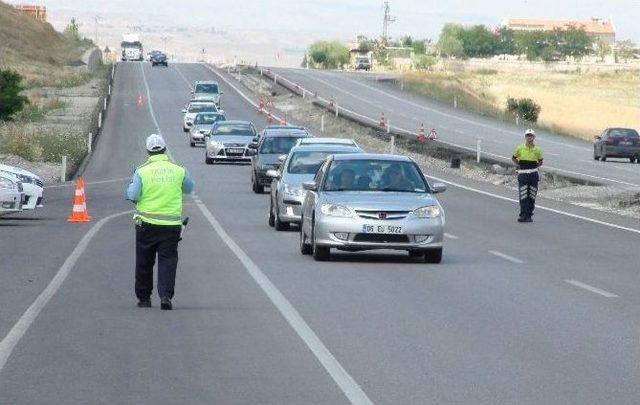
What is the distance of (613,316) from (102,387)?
20.8 feet

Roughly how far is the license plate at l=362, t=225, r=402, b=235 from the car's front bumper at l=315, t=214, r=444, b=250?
0.03 m

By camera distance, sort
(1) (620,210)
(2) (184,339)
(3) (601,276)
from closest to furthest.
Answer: (2) (184,339) < (3) (601,276) < (1) (620,210)

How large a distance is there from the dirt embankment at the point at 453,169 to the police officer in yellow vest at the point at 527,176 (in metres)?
4.10

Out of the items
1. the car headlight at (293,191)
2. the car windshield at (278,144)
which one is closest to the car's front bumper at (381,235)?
the car headlight at (293,191)

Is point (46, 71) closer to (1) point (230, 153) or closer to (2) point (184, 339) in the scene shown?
(1) point (230, 153)

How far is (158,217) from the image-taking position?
15484 millimetres

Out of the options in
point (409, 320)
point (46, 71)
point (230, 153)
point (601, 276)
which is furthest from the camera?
point (46, 71)

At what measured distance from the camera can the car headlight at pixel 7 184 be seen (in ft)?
94.6

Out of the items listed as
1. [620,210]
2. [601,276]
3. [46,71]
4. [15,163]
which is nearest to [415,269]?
[601,276]

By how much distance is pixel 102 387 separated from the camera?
10.7m

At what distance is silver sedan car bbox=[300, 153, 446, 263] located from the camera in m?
21.2

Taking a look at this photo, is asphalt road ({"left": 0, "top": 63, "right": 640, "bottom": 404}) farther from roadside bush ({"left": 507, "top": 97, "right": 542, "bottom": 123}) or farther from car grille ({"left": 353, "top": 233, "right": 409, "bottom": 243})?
roadside bush ({"left": 507, "top": 97, "right": 542, "bottom": 123})

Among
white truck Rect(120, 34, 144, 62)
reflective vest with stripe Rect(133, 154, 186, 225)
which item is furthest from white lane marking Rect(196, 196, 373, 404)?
white truck Rect(120, 34, 144, 62)

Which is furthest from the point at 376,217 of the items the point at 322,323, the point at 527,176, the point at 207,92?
the point at 207,92
